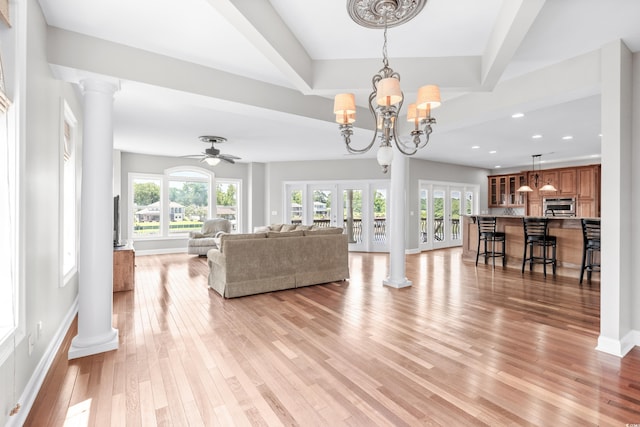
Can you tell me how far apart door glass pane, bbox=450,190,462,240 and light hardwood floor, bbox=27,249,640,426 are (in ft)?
19.1

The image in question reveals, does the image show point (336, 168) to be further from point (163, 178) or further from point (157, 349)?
point (157, 349)

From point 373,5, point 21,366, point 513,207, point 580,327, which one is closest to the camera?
point 21,366

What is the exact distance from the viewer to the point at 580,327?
→ 10.5 ft

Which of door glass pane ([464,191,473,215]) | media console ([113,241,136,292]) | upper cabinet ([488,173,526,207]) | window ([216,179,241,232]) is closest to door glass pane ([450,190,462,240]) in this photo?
door glass pane ([464,191,473,215])

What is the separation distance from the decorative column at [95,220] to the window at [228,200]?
265 inches

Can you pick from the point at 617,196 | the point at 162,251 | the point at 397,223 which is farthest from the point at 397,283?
the point at 162,251

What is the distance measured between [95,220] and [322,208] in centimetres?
689

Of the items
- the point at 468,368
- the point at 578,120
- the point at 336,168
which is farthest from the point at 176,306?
the point at 578,120

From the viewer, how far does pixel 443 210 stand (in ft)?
31.7

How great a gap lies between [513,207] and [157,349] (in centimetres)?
1116

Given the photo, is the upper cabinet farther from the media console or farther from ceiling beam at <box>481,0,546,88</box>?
the media console

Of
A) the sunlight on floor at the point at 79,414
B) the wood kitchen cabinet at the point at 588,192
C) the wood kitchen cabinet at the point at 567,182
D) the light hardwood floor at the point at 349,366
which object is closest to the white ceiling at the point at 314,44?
the light hardwood floor at the point at 349,366

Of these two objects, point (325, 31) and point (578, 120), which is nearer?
point (325, 31)

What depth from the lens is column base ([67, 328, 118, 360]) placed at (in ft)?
8.55
